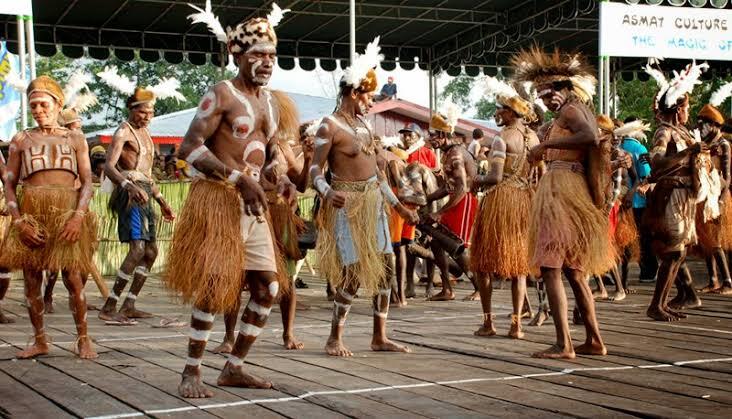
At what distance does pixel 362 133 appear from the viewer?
600 centimetres

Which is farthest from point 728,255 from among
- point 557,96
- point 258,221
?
point 258,221

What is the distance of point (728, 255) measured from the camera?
11.2 metres

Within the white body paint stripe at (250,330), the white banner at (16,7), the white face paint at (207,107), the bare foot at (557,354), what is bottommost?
the bare foot at (557,354)

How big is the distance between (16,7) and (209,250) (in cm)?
599

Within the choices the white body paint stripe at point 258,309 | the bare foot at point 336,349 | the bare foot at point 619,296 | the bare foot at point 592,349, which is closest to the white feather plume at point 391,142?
the bare foot at point 619,296

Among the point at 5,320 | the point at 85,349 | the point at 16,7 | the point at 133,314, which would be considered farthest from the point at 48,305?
the point at 85,349

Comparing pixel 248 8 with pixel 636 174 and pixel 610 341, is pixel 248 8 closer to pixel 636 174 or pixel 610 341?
pixel 636 174

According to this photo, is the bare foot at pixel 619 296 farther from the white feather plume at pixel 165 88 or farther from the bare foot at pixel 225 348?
the bare foot at pixel 225 348

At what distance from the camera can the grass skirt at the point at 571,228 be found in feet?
18.8

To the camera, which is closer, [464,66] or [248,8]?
A: [248,8]

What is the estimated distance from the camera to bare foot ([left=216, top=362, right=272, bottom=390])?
4.73m

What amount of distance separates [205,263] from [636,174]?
651 cm

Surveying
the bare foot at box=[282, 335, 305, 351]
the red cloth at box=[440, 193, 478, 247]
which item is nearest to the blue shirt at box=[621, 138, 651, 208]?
the red cloth at box=[440, 193, 478, 247]

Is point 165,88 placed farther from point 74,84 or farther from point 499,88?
point 499,88
